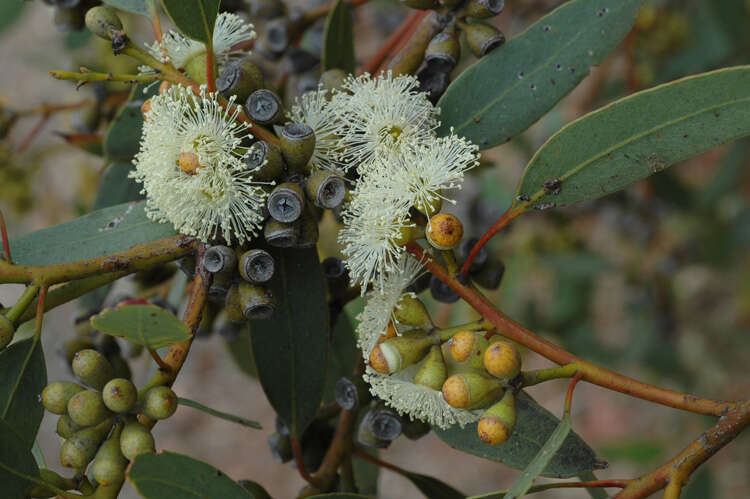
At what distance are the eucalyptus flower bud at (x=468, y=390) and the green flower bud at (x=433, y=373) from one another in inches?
1.1

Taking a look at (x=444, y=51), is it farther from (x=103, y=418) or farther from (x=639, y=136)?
(x=103, y=418)

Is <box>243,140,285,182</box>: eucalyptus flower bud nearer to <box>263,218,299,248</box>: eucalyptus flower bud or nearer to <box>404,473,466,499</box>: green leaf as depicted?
<box>263,218,299,248</box>: eucalyptus flower bud

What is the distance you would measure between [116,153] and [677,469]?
1179 millimetres

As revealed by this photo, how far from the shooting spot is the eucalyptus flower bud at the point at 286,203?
1.09 meters

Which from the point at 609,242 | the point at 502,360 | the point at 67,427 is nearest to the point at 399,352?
the point at 502,360

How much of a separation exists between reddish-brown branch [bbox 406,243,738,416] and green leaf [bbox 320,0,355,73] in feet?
1.87

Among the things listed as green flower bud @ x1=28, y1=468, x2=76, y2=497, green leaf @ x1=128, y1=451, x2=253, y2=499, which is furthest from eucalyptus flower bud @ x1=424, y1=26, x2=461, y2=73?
green flower bud @ x1=28, y1=468, x2=76, y2=497

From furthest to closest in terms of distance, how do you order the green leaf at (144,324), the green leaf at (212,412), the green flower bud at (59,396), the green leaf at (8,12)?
the green leaf at (8,12) < the green leaf at (212,412) < the green flower bud at (59,396) < the green leaf at (144,324)

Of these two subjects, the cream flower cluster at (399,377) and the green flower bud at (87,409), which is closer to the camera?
the green flower bud at (87,409)

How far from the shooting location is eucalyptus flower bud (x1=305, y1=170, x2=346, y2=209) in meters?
1.11

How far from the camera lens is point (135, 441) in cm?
102

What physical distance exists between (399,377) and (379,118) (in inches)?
16.0

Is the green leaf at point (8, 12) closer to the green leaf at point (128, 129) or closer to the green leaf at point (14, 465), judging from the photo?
the green leaf at point (128, 129)

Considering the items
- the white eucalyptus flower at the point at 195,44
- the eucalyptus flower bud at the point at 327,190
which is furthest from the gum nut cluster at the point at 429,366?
the white eucalyptus flower at the point at 195,44
